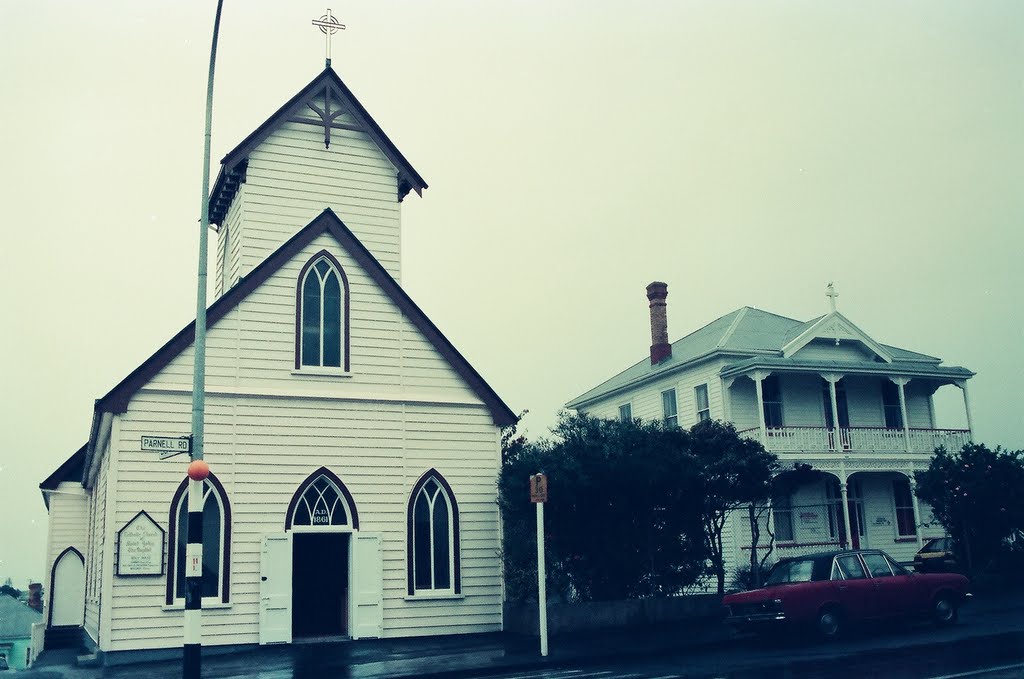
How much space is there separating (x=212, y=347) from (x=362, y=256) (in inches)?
151

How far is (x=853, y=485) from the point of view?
35.0m

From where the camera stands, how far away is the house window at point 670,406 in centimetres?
3644

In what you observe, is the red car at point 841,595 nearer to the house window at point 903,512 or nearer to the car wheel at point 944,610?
the car wheel at point 944,610

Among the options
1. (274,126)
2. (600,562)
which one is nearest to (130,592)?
(600,562)

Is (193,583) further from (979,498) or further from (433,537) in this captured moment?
(979,498)

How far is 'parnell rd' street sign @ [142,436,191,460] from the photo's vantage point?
13.7m

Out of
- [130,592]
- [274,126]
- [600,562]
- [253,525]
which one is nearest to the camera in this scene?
[130,592]

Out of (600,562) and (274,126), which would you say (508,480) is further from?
(274,126)

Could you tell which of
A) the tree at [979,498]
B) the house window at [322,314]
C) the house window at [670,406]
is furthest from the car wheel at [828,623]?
the house window at [670,406]

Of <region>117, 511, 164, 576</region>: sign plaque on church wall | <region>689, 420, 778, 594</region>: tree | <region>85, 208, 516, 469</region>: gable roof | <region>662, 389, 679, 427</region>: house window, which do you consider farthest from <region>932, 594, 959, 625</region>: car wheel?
<region>662, 389, 679, 427</region>: house window

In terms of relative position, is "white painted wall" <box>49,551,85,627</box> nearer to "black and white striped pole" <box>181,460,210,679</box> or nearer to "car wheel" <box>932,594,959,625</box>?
"black and white striped pole" <box>181,460,210,679</box>

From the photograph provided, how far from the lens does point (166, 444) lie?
13.8 meters

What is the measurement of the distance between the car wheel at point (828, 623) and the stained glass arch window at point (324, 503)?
9309 mm

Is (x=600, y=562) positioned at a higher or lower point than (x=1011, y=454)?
lower
